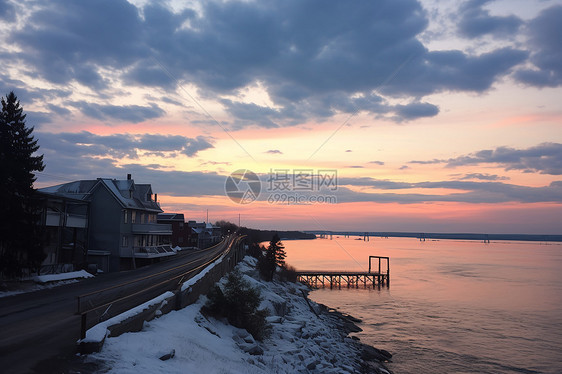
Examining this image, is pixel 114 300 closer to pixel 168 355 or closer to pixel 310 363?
pixel 168 355

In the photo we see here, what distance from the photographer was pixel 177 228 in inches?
3927

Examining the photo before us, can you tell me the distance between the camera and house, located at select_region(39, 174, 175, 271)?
49.9 meters

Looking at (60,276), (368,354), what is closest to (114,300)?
(60,276)

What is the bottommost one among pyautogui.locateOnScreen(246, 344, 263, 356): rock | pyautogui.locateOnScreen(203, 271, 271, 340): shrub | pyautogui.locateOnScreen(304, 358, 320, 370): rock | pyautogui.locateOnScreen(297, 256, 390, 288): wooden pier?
pyautogui.locateOnScreen(297, 256, 390, 288): wooden pier

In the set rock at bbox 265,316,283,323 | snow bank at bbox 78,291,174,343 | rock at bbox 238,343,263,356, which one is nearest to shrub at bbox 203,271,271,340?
rock at bbox 238,343,263,356

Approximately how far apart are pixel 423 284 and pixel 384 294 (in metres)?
14.7

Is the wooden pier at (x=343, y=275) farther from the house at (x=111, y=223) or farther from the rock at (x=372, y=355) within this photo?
the rock at (x=372, y=355)

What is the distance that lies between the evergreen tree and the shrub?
15177 millimetres

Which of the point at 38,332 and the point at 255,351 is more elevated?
the point at 38,332

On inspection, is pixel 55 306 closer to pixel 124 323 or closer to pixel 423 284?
pixel 124 323

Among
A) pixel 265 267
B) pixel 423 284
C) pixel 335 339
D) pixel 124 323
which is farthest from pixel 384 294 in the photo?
pixel 124 323

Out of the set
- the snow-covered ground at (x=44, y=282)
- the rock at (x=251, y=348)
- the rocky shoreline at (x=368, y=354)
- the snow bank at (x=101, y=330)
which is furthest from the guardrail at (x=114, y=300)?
the rocky shoreline at (x=368, y=354)

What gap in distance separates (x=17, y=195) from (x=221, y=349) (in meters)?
22.0

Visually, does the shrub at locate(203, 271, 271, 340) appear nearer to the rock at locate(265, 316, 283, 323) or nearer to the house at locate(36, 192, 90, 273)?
the rock at locate(265, 316, 283, 323)
